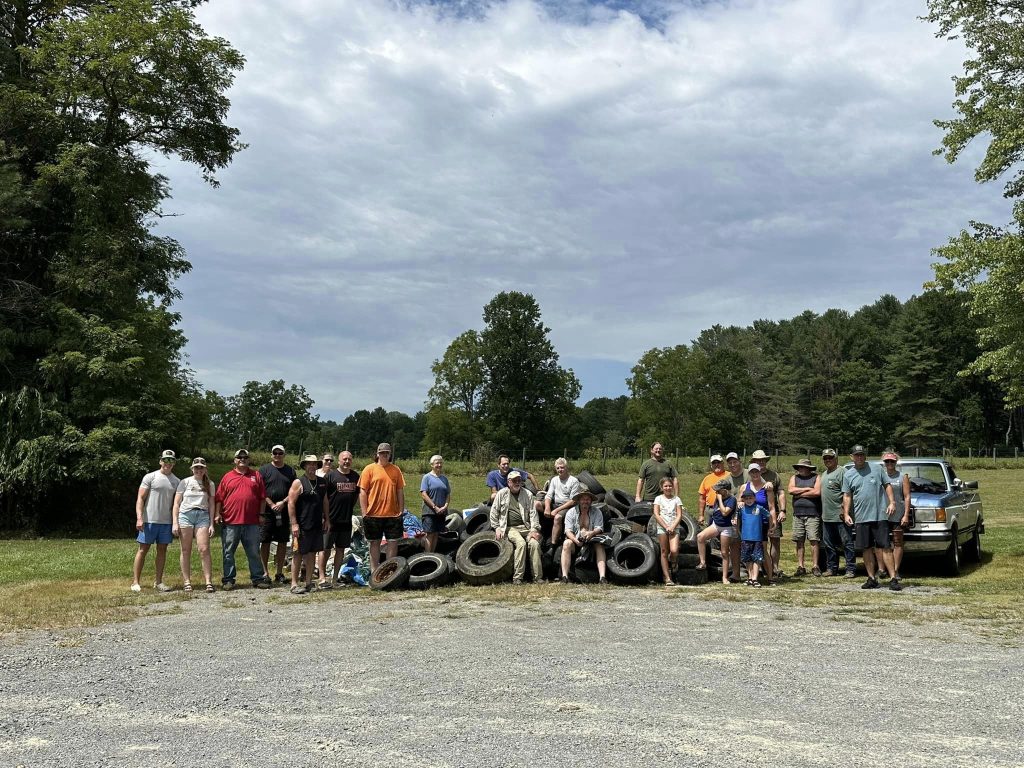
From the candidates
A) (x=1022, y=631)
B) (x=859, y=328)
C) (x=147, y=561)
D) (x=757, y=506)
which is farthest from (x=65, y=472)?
(x=859, y=328)

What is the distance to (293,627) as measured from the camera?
8.16 meters

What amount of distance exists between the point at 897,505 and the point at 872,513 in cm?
57

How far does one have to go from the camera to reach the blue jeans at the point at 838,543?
11531 mm

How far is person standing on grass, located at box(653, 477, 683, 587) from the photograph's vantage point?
36.1 ft

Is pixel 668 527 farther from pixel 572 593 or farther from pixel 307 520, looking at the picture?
pixel 307 520

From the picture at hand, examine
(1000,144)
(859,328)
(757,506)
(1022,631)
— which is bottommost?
(1022,631)

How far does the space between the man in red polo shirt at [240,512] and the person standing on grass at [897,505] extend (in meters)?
8.19

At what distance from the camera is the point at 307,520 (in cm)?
1064

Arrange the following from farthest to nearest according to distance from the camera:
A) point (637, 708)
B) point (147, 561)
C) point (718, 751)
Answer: point (147, 561), point (637, 708), point (718, 751)

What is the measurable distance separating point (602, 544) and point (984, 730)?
666 centimetres

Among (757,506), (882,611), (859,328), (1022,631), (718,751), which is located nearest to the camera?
(718,751)

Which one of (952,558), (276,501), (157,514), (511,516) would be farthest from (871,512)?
(157,514)

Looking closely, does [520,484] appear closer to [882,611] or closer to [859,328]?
[882,611]

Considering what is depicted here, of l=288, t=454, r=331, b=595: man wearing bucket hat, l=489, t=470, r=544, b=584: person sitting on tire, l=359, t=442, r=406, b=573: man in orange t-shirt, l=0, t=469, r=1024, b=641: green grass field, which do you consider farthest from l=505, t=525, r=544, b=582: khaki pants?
l=288, t=454, r=331, b=595: man wearing bucket hat
